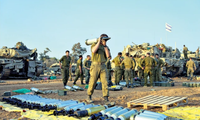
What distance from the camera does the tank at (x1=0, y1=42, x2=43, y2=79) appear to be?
2071 cm

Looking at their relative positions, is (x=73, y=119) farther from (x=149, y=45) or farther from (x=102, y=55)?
(x=149, y=45)

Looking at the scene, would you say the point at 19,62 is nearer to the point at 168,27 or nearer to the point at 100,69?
the point at 100,69

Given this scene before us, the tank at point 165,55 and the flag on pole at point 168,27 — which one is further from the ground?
the flag on pole at point 168,27

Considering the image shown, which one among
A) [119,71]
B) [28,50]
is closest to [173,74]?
[119,71]

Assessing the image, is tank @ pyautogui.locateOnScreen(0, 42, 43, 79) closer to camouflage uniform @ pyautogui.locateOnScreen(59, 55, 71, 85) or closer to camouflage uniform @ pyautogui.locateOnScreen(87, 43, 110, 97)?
camouflage uniform @ pyautogui.locateOnScreen(59, 55, 71, 85)

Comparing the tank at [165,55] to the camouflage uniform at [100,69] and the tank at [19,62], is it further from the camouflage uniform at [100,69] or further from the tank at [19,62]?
the camouflage uniform at [100,69]

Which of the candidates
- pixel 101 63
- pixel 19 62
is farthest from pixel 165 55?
pixel 101 63

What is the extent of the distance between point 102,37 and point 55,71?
29.8 m

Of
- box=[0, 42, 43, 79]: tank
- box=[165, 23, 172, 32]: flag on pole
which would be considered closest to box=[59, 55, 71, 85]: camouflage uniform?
box=[0, 42, 43, 79]: tank

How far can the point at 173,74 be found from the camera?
23.2 metres

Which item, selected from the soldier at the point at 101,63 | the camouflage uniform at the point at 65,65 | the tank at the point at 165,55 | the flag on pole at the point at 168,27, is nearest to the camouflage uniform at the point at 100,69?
the soldier at the point at 101,63

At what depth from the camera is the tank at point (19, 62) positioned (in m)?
20.7

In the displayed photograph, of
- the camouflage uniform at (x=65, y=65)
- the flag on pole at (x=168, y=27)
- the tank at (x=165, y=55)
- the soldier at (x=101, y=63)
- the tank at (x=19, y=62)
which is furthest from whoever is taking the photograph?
the flag on pole at (x=168, y=27)

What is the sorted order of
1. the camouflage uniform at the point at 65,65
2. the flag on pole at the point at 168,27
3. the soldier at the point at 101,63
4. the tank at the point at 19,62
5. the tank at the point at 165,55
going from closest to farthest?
1. the soldier at the point at 101,63
2. the camouflage uniform at the point at 65,65
3. the tank at the point at 19,62
4. the tank at the point at 165,55
5. the flag on pole at the point at 168,27
